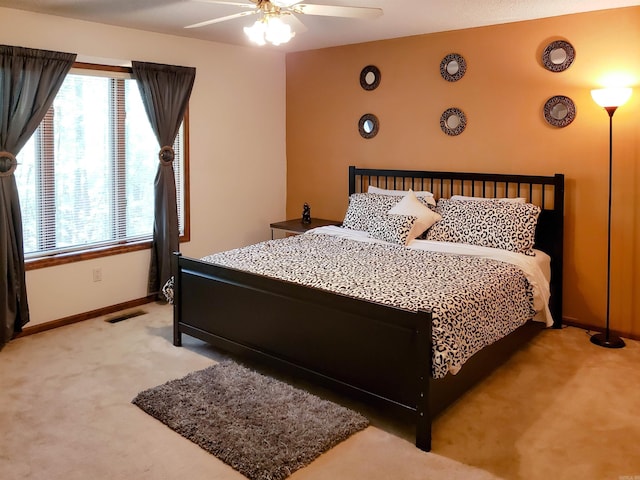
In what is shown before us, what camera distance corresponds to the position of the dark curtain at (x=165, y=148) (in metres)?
4.81

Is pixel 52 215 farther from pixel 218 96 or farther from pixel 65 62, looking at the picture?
pixel 218 96

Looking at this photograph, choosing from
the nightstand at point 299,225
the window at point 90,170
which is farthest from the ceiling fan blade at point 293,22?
the nightstand at point 299,225

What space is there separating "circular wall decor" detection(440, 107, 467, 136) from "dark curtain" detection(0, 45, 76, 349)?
3023 millimetres

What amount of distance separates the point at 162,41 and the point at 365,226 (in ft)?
7.63

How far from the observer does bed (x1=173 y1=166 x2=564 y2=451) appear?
2.74m

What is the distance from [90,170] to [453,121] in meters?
2.99

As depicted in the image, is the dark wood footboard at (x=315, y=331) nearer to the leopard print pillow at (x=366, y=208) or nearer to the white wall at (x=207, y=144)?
the white wall at (x=207, y=144)

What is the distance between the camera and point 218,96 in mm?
5387

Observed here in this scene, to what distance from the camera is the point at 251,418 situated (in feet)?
9.52

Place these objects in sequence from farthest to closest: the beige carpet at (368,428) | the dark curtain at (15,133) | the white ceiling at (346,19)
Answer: the dark curtain at (15,133)
the white ceiling at (346,19)
the beige carpet at (368,428)

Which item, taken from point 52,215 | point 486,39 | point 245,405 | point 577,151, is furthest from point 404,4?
point 52,215

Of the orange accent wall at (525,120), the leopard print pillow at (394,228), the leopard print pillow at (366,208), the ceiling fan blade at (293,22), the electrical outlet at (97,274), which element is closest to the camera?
the ceiling fan blade at (293,22)

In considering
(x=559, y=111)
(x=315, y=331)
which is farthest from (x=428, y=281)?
(x=559, y=111)

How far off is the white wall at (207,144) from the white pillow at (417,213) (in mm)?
1802
